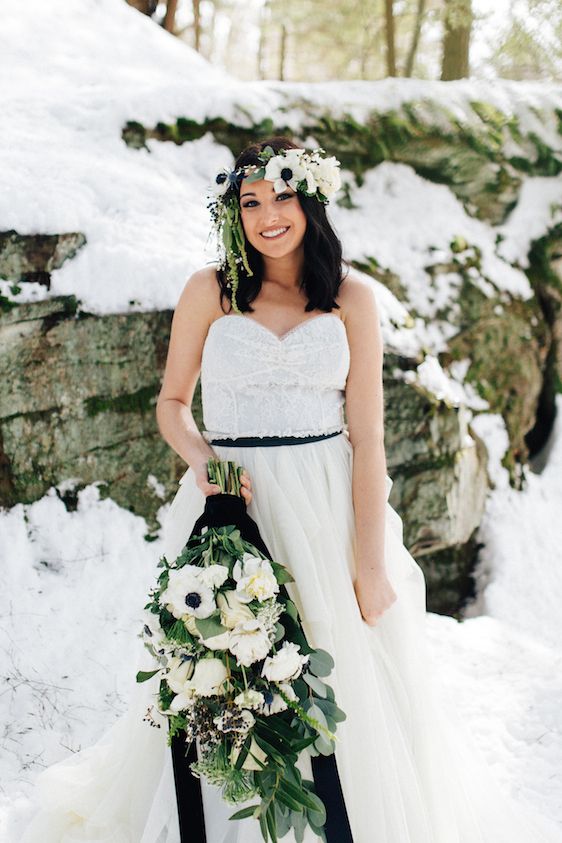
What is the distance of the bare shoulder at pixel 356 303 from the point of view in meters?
2.54

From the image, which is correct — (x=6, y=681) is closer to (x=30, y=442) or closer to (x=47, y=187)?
(x=30, y=442)

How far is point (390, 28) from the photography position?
11867 mm

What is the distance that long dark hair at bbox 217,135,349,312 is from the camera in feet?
8.22

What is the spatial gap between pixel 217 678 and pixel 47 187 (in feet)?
13.1

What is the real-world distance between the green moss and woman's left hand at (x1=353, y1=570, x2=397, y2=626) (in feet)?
8.36

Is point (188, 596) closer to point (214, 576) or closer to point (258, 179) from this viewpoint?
point (214, 576)

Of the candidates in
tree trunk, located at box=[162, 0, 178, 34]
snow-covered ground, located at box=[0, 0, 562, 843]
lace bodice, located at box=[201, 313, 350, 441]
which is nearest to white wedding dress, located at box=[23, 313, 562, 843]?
lace bodice, located at box=[201, 313, 350, 441]

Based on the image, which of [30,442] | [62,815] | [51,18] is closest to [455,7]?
[51,18]

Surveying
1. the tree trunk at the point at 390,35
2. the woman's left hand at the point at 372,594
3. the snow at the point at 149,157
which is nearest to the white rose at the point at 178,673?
the woman's left hand at the point at 372,594

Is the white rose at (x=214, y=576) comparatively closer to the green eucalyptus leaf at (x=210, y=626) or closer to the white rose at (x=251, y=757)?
the green eucalyptus leaf at (x=210, y=626)

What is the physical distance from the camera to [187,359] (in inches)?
103

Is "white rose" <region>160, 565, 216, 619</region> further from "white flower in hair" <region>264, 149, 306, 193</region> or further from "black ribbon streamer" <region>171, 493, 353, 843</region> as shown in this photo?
"white flower in hair" <region>264, 149, 306, 193</region>

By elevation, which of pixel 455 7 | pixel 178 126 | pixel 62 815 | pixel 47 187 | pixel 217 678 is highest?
pixel 455 7

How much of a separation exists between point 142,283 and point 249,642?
3.18 m
